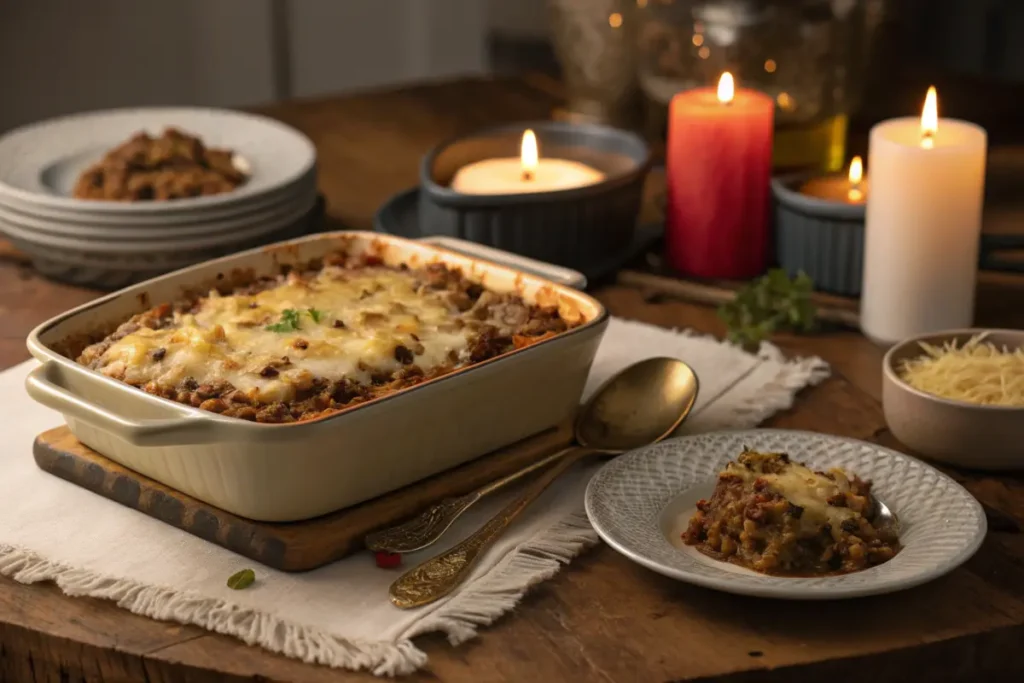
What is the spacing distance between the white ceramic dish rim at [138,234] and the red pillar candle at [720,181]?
63cm

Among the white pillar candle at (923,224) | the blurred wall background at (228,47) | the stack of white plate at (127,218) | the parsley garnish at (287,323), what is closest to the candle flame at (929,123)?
the white pillar candle at (923,224)

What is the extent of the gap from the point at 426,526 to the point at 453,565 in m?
0.07

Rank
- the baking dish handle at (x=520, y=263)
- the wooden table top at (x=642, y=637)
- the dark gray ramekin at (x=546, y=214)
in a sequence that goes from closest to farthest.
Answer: the wooden table top at (x=642, y=637)
the baking dish handle at (x=520, y=263)
the dark gray ramekin at (x=546, y=214)

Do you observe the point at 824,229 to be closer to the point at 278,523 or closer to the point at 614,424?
the point at 614,424

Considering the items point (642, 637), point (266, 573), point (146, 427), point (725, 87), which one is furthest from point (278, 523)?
point (725, 87)

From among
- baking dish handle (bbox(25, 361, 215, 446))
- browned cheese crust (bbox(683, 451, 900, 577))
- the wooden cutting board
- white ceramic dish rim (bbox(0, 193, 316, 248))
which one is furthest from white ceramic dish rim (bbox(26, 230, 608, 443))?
white ceramic dish rim (bbox(0, 193, 316, 248))

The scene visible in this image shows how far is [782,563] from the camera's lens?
1.27m

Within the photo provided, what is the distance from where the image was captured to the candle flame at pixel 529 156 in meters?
2.13

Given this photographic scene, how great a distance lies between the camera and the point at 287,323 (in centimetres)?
153

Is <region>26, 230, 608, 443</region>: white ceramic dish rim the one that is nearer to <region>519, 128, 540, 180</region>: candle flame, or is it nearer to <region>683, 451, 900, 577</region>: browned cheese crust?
<region>683, 451, 900, 577</region>: browned cheese crust

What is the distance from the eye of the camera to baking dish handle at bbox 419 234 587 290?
1717 mm

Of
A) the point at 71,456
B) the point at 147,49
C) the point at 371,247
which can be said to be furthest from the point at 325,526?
the point at 147,49

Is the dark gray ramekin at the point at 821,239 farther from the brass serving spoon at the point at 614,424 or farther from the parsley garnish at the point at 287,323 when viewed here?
the parsley garnish at the point at 287,323

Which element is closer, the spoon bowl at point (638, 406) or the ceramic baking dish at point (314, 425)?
the ceramic baking dish at point (314, 425)
